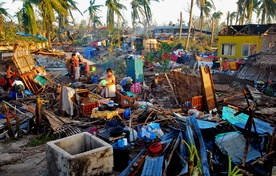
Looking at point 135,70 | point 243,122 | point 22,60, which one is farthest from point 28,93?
point 243,122

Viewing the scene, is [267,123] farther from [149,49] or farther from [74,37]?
[74,37]

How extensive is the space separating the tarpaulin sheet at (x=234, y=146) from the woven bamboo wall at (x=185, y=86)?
3.63 meters

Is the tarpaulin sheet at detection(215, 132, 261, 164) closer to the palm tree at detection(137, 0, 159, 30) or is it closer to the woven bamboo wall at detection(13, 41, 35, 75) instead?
the woven bamboo wall at detection(13, 41, 35, 75)

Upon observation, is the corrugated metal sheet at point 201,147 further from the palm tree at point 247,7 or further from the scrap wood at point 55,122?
the palm tree at point 247,7

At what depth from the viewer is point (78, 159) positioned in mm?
4051

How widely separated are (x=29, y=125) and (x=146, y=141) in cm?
360

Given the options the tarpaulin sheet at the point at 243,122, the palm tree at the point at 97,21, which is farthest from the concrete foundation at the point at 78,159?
the palm tree at the point at 97,21

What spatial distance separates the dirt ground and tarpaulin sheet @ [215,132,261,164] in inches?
140

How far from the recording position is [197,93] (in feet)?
30.7

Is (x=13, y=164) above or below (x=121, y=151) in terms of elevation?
below

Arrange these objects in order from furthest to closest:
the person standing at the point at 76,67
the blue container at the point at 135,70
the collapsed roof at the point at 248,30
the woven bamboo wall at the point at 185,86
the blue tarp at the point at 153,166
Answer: the collapsed roof at the point at 248,30 → the person standing at the point at 76,67 → the blue container at the point at 135,70 → the woven bamboo wall at the point at 185,86 → the blue tarp at the point at 153,166

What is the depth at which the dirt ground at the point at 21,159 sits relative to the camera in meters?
5.56

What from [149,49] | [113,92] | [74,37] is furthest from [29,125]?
[74,37]

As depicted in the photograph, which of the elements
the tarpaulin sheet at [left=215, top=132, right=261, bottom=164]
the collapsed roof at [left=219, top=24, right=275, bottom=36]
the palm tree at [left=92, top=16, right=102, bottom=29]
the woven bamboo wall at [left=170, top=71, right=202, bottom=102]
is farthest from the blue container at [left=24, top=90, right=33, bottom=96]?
the palm tree at [left=92, top=16, right=102, bottom=29]
